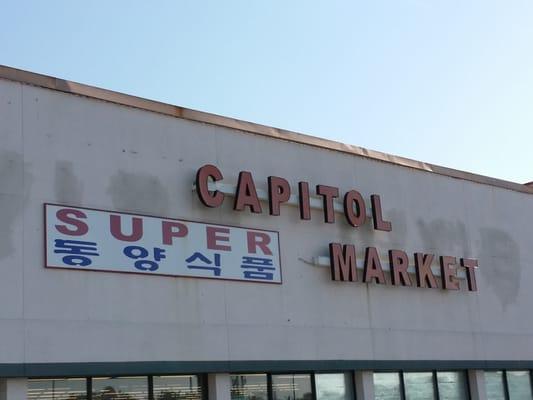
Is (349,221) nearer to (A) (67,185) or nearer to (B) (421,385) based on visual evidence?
(B) (421,385)

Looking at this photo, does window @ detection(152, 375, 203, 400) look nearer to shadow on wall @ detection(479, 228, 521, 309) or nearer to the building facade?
the building facade

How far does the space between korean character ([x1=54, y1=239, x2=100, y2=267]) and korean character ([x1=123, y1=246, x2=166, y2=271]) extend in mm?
681

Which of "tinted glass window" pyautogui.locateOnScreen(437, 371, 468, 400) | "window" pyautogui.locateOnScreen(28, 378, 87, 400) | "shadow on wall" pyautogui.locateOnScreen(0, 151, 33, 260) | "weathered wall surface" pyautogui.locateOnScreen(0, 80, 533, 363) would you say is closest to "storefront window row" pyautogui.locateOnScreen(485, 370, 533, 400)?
"weathered wall surface" pyautogui.locateOnScreen(0, 80, 533, 363)

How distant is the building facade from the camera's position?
14945 millimetres

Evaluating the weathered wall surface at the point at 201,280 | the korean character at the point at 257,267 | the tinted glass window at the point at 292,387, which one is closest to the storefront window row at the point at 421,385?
the weathered wall surface at the point at 201,280

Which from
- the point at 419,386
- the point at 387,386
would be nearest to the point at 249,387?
the point at 387,386

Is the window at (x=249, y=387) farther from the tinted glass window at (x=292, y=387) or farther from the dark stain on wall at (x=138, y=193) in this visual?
the dark stain on wall at (x=138, y=193)

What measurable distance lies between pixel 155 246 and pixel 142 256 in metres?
0.36

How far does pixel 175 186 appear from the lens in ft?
56.2

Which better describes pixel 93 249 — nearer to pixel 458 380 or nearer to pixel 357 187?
pixel 357 187

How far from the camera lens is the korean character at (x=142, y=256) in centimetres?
1606

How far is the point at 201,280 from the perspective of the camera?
55.7ft

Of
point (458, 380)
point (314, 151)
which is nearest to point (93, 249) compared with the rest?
point (314, 151)

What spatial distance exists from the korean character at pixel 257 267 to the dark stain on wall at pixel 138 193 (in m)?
2.14
